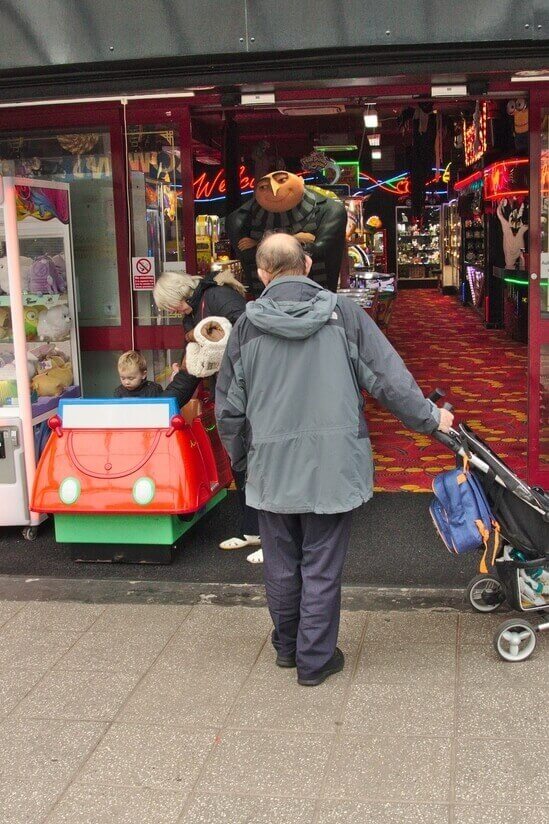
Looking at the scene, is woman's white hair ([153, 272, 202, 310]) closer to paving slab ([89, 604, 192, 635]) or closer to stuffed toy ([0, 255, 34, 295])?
stuffed toy ([0, 255, 34, 295])

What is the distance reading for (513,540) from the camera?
4383 mm

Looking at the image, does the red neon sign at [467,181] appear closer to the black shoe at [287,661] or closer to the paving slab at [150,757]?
the black shoe at [287,661]

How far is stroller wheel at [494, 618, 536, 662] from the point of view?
429 cm

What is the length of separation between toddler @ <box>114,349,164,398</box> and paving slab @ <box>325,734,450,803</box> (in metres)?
2.75

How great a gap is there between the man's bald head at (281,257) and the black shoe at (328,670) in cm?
166

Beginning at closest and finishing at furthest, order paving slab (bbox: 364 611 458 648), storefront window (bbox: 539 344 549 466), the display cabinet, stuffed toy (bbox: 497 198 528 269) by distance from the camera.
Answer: paving slab (bbox: 364 611 458 648) → storefront window (bbox: 539 344 549 466) → stuffed toy (bbox: 497 198 528 269) → the display cabinet

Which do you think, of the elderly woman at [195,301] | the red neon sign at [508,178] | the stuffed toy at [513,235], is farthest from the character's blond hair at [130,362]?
the stuffed toy at [513,235]

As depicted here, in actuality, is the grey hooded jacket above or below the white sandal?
above

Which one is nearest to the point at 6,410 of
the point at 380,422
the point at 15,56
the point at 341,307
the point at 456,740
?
the point at 15,56

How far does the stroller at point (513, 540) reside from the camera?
429 centimetres

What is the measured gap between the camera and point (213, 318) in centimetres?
545

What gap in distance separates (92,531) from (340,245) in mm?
2465

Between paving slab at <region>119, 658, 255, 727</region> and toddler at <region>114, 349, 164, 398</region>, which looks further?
toddler at <region>114, 349, 164, 398</region>

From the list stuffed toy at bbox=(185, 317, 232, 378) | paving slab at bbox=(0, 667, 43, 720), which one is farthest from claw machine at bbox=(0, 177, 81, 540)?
paving slab at bbox=(0, 667, 43, 720)
